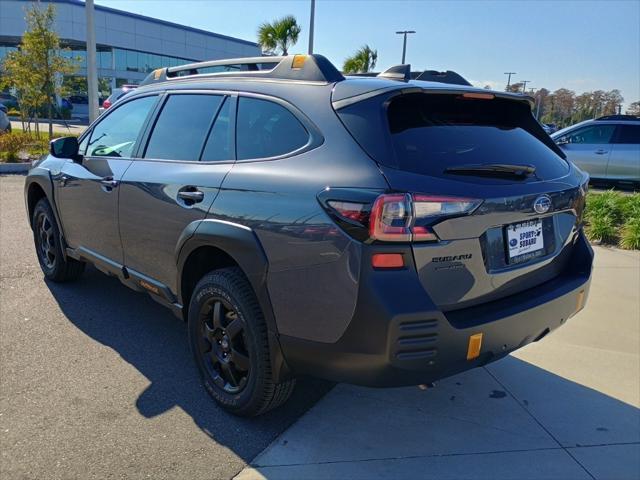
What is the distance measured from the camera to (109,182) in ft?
12.5

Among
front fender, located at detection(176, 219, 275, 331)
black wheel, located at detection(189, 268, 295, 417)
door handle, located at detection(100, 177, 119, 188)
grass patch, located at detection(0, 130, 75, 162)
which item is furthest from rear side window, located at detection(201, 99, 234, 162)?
grass patch, located at detection(0, 130, 75, 162)

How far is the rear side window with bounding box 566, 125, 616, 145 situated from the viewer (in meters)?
13.1

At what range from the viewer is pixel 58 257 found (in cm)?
481

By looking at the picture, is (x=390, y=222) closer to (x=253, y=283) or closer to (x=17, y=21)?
(x=253, y=283)

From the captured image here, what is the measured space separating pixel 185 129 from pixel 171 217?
0.60m

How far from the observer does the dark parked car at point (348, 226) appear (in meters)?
2.23

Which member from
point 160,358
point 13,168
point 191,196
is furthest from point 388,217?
point 13,168

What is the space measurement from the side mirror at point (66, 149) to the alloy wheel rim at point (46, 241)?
76cm

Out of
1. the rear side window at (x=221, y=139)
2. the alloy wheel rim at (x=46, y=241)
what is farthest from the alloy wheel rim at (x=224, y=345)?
the alloy wheel rim at (x=46, y=241)

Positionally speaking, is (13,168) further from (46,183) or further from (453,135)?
(453,135)

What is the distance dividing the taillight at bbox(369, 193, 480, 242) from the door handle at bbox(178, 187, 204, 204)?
1186mm

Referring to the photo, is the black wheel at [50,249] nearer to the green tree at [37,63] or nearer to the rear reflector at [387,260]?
the rear reflector at [387,260]

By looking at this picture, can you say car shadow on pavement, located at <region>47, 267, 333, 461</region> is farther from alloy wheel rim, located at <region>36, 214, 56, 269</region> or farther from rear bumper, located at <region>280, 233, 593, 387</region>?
rear bumper, located at <region>280, 233, 593, 387</region>

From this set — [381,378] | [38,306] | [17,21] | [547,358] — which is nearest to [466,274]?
[381,378]
